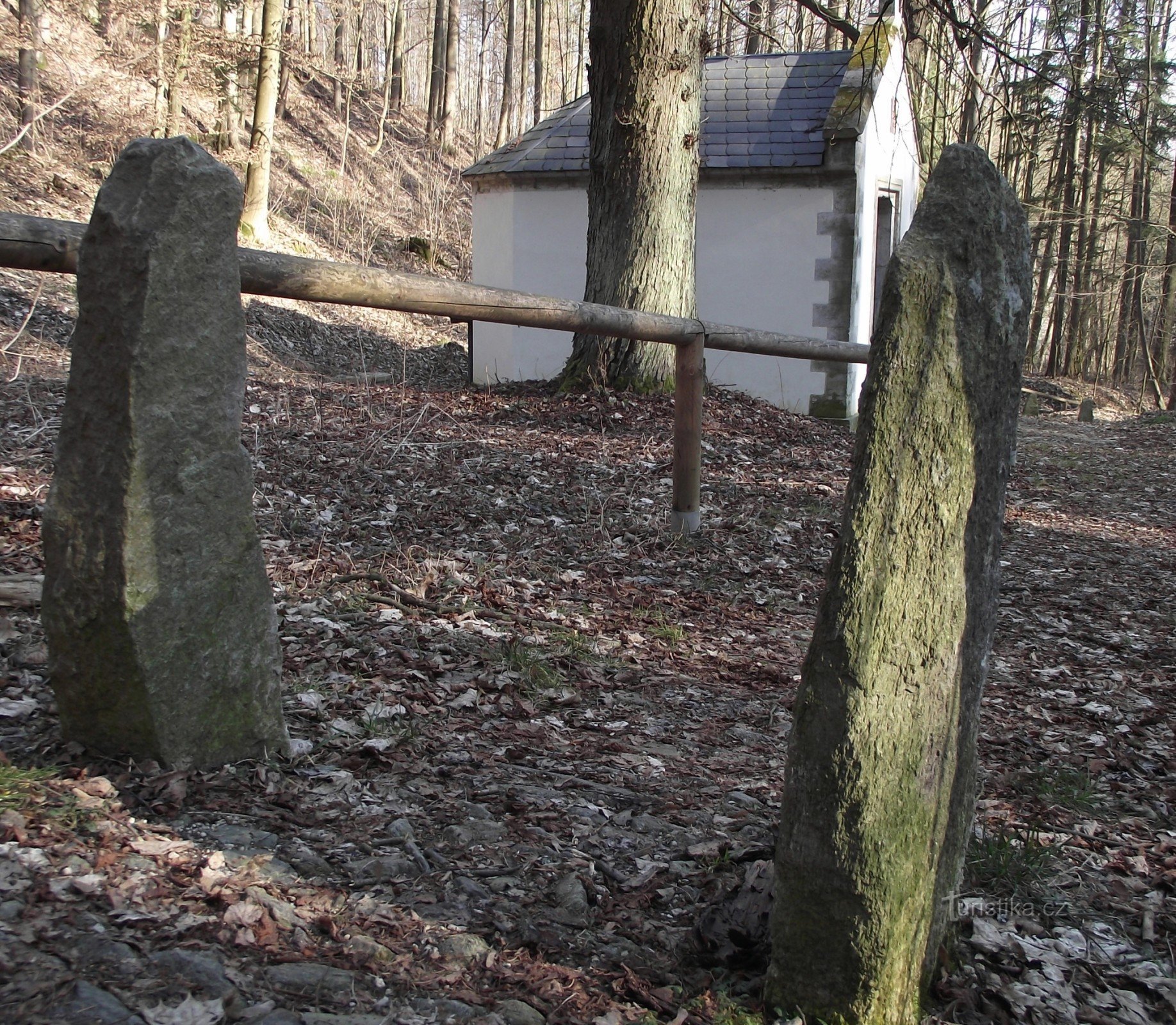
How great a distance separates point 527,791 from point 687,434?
3.22 m

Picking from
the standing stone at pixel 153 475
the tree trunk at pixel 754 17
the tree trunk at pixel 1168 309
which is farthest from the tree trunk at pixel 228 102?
the tree trunk at pixel 1168 309

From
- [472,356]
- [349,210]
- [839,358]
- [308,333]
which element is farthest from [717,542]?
[349,210]

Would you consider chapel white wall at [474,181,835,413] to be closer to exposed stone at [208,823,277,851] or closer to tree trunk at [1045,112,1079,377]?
exposed stone at [208,823,277,851]

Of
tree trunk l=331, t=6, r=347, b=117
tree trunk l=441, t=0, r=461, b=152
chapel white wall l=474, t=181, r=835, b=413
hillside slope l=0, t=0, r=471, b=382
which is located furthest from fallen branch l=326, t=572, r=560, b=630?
tree trunk l=441, t=0, r=461, b=152

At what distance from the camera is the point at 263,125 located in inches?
583

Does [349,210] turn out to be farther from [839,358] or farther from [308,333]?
[839,358]

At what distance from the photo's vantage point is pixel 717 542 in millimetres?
5949

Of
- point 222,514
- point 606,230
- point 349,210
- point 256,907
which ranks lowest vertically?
point 256,907

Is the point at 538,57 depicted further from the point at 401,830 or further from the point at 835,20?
the point at 401,830

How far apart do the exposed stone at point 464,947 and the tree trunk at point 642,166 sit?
24.4 feet

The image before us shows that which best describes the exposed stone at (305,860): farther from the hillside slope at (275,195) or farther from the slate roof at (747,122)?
the slate roof at (747,122)

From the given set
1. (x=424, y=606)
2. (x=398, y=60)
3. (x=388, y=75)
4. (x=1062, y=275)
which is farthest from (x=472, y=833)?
(x=398, y=60)

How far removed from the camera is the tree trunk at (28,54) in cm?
1317

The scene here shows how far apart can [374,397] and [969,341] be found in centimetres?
780
